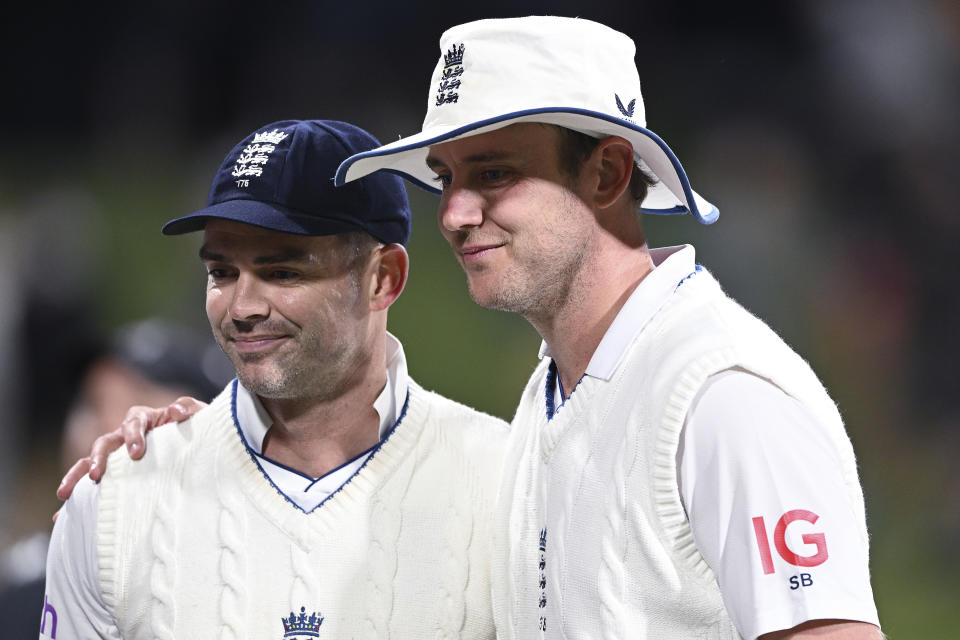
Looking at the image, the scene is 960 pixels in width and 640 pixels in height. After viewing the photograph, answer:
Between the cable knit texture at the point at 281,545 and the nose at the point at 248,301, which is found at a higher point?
the nose at the point at 248,301

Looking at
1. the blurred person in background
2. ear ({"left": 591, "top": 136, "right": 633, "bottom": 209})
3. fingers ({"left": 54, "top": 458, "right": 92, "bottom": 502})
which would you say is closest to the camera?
ear ({"left": 591, "top": 136, "right": 633, "bottom": 209})

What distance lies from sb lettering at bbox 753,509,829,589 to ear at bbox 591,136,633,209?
2.10 feet

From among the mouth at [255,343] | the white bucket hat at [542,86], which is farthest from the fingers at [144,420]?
the white bucket hat at [542,86]

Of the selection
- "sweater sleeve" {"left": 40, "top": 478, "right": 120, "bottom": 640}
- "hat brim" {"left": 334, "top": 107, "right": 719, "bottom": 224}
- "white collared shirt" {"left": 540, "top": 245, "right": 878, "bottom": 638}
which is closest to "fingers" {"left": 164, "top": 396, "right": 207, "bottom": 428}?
"sweater sleeve" {"left": 40, "top": 478, "right": 120, "bottom": 640}

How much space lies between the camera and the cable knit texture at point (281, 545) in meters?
2.09

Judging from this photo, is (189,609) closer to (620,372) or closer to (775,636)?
(620,372)

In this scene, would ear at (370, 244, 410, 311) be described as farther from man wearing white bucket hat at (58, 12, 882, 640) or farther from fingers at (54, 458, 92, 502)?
fingers at (54, 458, 92, 502)

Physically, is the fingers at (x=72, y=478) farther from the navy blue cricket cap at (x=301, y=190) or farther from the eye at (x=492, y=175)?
the eye at (x=492, y=175)

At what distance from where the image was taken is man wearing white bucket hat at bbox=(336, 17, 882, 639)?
4.97 ft

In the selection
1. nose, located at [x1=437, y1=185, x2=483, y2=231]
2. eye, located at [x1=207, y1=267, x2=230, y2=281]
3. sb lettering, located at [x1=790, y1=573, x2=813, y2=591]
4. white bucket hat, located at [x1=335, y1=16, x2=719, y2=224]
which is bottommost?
sb lettering, located at [x1=790, y1=573, x2=813, y2=591]

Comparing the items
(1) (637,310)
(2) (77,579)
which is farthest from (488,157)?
(2) (77,579)

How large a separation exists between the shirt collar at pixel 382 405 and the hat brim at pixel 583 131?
40cm

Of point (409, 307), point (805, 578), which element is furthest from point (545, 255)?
point (409, 307)

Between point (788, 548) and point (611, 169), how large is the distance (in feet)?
2.36
